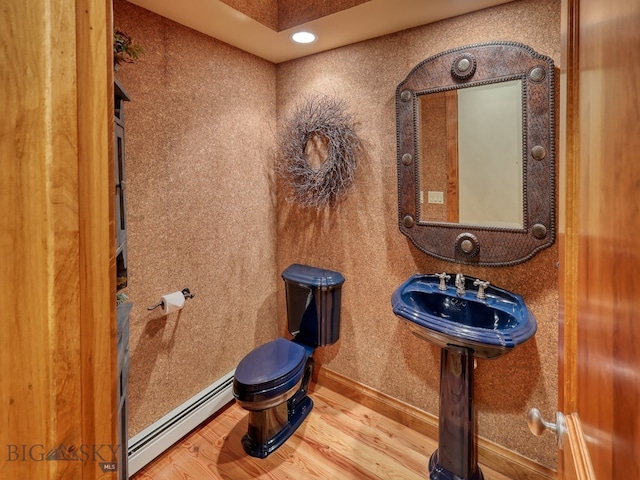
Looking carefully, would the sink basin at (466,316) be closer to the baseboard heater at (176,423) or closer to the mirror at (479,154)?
the mirror at (479,154)

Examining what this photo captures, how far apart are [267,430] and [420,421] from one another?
0.92 meters

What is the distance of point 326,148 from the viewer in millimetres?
2219

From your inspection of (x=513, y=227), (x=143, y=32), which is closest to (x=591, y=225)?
(x=513, y=227)

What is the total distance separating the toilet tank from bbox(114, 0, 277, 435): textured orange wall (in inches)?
14.3

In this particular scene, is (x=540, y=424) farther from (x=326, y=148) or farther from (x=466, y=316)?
(x=326, y=148)

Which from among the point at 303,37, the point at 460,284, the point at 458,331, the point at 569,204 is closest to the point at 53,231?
the point at 569,204

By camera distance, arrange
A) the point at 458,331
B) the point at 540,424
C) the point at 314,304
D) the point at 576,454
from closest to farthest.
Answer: the point at 576,454 → the point at 540,424 → the point at 458,331 → the point at 314,304

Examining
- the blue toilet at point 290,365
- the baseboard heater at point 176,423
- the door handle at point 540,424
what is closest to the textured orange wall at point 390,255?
the blue toilet at point 290,365

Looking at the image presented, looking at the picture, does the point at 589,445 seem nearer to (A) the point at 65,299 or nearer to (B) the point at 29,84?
(A) the point at 65,299

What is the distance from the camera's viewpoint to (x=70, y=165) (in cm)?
47

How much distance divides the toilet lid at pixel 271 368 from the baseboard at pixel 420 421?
53 cm

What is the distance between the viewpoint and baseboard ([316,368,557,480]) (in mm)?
1694

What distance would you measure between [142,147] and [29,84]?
141 cm

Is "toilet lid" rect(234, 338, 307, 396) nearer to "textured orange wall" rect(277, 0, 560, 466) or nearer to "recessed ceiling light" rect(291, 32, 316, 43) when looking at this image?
"textured orange wall" rect(277, 0, 560, 466)
